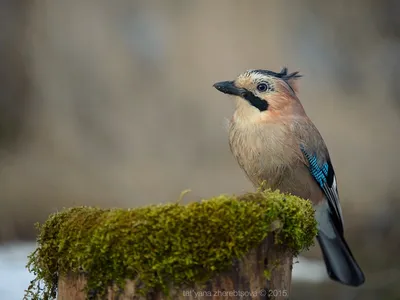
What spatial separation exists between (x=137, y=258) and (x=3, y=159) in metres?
3.45

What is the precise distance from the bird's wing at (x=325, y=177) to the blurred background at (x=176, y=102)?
189cm

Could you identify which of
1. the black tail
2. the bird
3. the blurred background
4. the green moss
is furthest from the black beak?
the blurred background

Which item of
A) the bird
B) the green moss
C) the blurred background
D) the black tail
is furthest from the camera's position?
the blurred background

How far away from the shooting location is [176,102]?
15.5 feet

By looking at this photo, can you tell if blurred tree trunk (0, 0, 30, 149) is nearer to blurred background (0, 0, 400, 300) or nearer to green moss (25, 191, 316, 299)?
blurred background (0, 0, 400, 300)

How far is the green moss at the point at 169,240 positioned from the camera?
1.48m

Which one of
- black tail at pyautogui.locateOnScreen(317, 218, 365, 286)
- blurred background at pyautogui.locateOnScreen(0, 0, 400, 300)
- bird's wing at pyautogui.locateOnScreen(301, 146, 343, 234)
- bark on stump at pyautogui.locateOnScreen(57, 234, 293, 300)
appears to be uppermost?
blurred background at pyautogui.locateOnScreen(0, 0, 400, 300)

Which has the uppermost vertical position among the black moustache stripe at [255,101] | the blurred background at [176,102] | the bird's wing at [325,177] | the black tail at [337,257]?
the blurred background at [176,102]

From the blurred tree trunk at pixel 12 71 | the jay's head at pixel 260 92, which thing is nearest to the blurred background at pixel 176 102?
the blurred tree trunk at pixel 12 71

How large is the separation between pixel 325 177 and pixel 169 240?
1.23 m

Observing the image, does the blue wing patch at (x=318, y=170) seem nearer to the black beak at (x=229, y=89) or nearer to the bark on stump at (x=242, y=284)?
the black beak at (x=229, y=89)

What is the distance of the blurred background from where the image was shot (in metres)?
4.55

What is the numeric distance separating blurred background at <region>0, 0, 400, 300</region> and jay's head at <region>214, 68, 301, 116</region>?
2.10 meters

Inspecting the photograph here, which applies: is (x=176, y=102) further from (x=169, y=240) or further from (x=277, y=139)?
(x=169, y=240)
